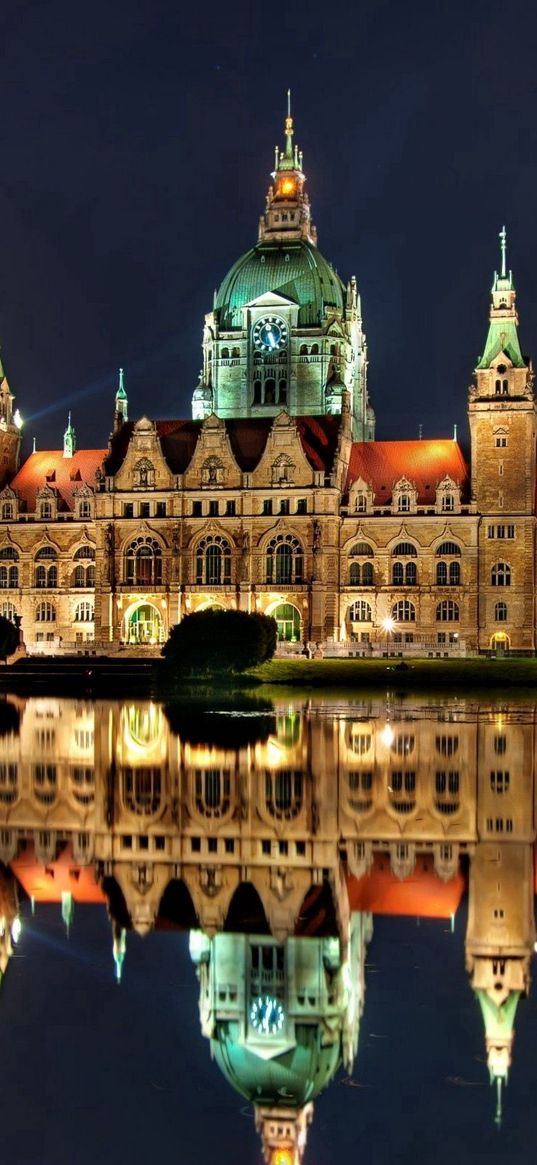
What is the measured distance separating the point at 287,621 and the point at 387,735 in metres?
62.0

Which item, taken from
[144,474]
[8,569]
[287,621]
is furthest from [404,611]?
[8,569]

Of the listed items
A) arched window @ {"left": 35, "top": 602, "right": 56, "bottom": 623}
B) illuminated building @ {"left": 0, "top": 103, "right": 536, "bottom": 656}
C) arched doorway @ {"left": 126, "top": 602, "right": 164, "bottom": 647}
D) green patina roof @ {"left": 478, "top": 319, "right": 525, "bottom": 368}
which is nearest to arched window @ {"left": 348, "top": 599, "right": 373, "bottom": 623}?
illuminated building @ {"left": 0, "top": 103, "right": 536, "bottom": 656}

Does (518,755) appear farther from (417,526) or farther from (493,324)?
(493,324)

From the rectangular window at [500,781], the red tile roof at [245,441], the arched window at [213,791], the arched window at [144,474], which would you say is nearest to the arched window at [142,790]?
the arched window at [213,791]

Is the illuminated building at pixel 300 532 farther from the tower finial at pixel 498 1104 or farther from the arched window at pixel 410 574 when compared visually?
the tower finial at pixel 498 1104

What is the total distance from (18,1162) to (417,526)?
9793 cm

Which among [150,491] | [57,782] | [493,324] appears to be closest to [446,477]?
[493,324]

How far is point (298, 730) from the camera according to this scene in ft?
160

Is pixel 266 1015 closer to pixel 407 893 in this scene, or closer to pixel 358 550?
pixel 407 893

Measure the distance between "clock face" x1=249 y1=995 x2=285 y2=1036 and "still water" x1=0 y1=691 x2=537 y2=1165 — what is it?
0.02 meters

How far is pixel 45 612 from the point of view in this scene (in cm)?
11662

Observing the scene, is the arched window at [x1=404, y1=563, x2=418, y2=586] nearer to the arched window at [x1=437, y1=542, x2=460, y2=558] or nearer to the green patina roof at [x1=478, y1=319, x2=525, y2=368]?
the arched window at [x1=437, y1=542, x2=460, y2=558]

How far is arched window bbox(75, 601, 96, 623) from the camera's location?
377 ft

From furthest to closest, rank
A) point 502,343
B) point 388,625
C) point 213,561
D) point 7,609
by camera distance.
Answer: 1. point 7,609
2. point 502,343
3. point 213,561
4. point 388,625
